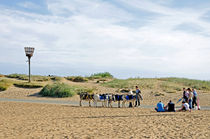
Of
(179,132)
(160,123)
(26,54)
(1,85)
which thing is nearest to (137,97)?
(160,123)

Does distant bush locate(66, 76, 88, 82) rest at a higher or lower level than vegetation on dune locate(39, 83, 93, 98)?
higher

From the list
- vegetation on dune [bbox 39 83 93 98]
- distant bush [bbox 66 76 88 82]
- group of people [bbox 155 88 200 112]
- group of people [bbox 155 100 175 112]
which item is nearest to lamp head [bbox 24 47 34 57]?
distant bush [bbox 66 76 88 82]

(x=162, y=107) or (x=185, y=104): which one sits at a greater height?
(x=185, y=104)

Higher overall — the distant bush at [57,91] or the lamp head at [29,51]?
the lamp head at [29,51]

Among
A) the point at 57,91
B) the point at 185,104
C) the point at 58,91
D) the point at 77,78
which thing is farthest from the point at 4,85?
the point at 185,104

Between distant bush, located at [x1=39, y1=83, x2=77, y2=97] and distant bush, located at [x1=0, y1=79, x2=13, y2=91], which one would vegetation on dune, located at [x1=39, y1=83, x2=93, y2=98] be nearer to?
distant bush, located at [x1=39, y1=83, x2=77, y2=97]

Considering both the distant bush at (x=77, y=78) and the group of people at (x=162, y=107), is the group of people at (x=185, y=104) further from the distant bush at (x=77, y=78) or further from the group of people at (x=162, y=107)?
the distant bush at (x=77, y=78)

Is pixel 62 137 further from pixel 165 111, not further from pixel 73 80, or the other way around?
pixel 73 80

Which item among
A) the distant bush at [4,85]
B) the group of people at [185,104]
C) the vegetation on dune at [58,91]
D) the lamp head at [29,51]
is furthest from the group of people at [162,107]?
the lamp head at [29,51]

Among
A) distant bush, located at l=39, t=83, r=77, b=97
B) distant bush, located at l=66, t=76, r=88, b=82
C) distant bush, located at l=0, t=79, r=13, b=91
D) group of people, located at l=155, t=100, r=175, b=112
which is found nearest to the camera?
group of people, located at l=155, t=100, r=175, b=112

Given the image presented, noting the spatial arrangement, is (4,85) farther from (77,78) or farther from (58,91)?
(77,78)

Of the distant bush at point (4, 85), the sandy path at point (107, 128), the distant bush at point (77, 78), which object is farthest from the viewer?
the distant bush at point (77, 78)

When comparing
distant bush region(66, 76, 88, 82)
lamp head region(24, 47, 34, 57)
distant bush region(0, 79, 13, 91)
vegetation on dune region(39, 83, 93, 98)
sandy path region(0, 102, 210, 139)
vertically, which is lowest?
sandy path region(0, 102, 210, 139)

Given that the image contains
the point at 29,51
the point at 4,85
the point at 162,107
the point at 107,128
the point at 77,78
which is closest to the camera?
the point at 107,128
